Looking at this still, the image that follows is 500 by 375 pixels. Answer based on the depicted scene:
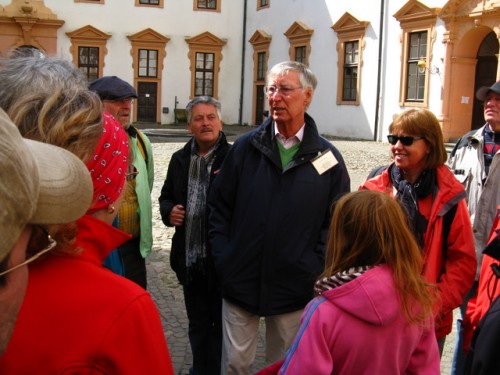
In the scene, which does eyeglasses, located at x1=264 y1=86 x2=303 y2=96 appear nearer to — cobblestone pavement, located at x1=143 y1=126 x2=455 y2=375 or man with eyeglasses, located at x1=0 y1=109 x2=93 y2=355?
cobblestone pavement, located at x1=143 y1=126 x2=455 y2=375

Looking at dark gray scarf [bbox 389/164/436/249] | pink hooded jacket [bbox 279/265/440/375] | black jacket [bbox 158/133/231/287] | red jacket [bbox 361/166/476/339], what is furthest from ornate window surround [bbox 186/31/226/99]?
pink hooded jacket [bbox 279/265/440/375]

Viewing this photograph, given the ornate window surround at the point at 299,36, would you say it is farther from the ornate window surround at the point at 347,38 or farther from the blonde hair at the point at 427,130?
the blonde hair at the point at 427,130

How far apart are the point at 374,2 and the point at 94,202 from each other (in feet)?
72.8

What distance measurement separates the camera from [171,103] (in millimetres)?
30328

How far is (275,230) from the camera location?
311cm

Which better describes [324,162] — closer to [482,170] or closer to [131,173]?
[131,173]

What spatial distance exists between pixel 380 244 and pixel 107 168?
0.96 m

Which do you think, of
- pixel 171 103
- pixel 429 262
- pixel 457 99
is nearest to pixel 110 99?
pixel 429 262

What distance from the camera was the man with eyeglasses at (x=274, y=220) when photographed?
3125mm

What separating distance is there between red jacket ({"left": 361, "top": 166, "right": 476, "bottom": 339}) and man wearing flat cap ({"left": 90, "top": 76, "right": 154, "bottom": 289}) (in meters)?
1.52

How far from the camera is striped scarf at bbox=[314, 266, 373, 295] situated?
2.11 metres

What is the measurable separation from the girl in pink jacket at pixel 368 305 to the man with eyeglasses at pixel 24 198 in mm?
1106

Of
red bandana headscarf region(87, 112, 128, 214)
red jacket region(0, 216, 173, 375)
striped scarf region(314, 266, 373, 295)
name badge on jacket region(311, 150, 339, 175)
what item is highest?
red bandana headscarf region(87, 112, 128, 214)

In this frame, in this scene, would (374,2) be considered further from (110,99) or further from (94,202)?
(94,202)
